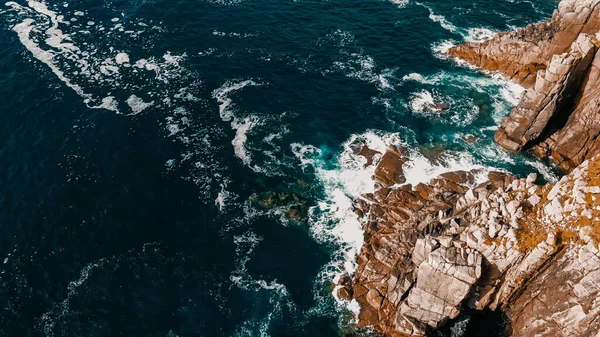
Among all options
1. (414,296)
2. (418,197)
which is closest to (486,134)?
(418,197)

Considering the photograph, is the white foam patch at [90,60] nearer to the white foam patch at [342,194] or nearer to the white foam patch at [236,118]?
the white foam patch at [236,118]

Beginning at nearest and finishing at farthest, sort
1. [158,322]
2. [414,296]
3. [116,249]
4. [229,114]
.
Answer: [414,296], [158,322], [116,249], [229,114]

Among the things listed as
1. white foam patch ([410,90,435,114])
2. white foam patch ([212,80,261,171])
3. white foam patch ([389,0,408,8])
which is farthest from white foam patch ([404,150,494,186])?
white foam patch ([389,0,408,8])

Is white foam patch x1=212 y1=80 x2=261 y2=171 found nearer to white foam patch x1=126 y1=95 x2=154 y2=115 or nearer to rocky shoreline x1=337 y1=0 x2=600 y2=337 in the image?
white foam patch x1=126 y1=95 x2=154 y2=115

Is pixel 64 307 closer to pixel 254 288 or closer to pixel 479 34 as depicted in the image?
pixel 254 288

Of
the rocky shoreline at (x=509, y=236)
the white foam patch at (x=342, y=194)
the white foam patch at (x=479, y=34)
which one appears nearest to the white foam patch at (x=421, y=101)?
the white foam patch at (x=342, y=194)

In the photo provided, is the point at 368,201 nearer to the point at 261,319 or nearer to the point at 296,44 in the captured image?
the point at 261,319
